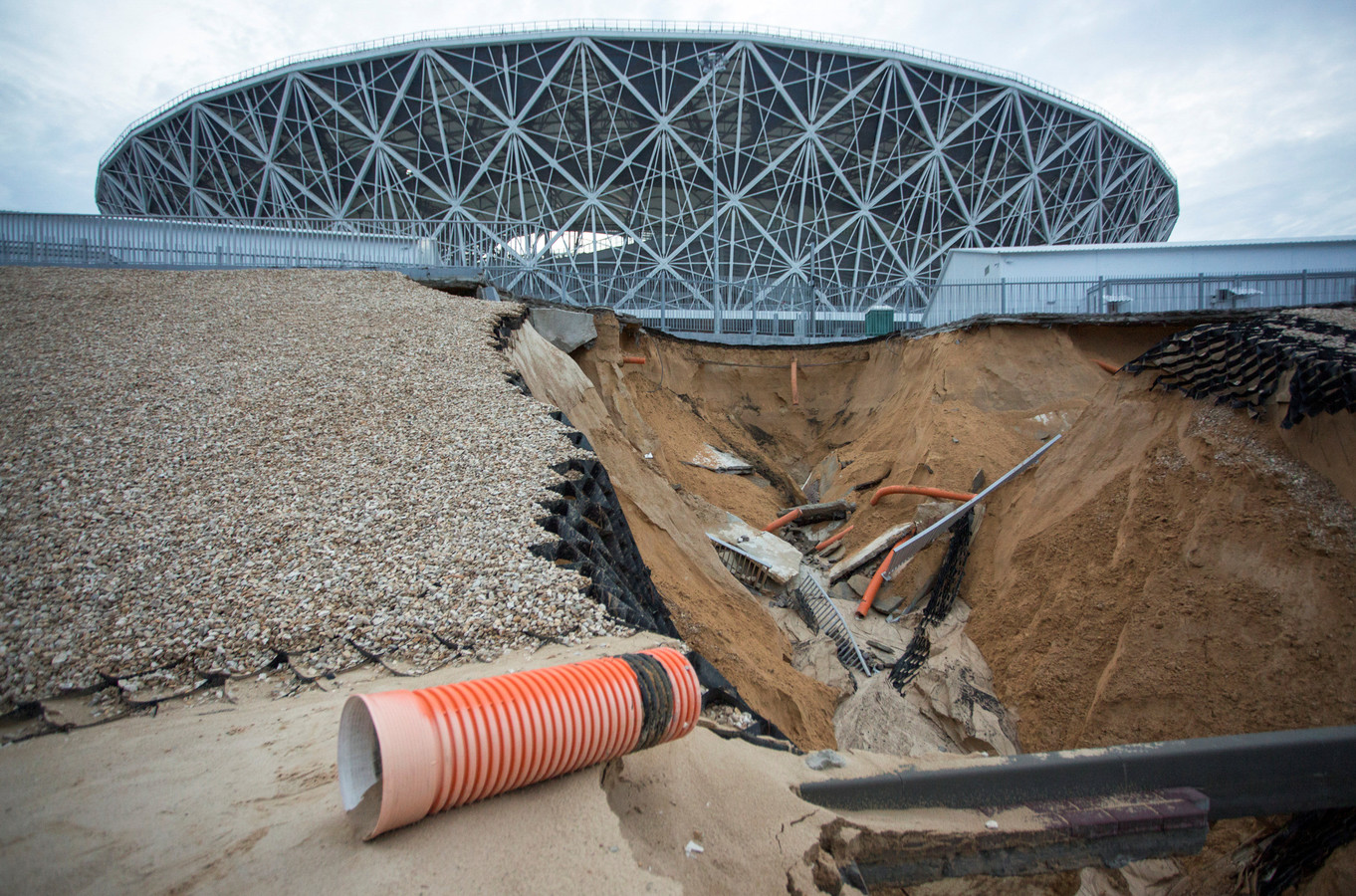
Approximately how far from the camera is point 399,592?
3.72 meters

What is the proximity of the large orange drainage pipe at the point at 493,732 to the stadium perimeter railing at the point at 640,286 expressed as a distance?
36.6ft

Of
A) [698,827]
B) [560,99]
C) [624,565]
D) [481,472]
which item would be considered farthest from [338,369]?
[560,99]

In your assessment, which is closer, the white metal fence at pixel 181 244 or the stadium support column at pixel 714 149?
the white metal fence at pixel 181 244

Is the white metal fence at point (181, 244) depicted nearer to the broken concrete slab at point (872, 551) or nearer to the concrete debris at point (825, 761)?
the broken concrete slab at point (872, 551)

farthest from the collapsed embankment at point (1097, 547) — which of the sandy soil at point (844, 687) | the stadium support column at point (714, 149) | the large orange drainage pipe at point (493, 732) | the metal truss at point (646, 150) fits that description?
the metal truss at point (646, 150)

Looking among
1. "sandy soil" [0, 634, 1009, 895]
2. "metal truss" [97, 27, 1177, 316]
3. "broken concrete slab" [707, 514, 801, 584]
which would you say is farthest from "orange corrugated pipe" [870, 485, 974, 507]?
"metal truss" [97, 27, 1177, 316]

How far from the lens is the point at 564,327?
12.0 m

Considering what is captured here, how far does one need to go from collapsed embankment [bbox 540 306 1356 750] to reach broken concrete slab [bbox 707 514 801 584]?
51cm

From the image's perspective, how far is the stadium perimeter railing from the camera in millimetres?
12617

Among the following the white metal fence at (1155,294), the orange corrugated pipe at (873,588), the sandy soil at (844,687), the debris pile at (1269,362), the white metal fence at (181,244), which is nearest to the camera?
the sandy soil at (844,687)

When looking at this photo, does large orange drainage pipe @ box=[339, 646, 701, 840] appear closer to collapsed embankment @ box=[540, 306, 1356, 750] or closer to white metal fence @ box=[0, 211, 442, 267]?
collapsed embankment @ box=[540, 306, 1356, 750]

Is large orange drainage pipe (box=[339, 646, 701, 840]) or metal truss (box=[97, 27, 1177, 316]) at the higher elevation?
metal truss (box=[97, 27, 1177, 316])

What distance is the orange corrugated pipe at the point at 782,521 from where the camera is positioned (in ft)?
34.3

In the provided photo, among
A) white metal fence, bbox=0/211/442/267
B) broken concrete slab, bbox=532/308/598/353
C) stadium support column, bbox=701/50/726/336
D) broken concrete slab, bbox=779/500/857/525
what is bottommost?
broken concrete slab, bbox=779/500/857/525
